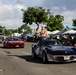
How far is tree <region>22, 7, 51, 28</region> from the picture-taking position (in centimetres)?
6781

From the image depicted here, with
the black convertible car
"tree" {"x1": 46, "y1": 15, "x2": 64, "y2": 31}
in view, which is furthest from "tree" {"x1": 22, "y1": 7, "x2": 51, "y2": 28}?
the black convertible car

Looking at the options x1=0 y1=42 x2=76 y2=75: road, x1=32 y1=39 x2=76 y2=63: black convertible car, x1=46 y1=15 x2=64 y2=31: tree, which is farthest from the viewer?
x1=46 y1=15 x2=64 y2=31: tree

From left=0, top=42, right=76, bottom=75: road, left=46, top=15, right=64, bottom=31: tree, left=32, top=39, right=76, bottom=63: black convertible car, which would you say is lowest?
left=0, top=42, right=76, bottom=75: road

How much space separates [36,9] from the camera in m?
68.6

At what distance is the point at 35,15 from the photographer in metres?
68.1

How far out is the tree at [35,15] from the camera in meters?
67.8

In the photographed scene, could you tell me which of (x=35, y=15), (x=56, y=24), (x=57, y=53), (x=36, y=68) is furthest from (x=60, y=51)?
(x=56, y=24)

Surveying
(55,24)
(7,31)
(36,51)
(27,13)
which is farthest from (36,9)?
(7,31)

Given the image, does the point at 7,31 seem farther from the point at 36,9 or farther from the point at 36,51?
the point at 36,51

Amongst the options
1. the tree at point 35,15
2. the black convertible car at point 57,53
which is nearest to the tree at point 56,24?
the tree at point 35,15

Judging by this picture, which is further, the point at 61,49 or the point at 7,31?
the point at 7,31

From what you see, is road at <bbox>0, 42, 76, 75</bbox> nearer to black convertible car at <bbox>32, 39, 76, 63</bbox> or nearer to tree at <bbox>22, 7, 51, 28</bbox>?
black convertible car at <bbox>32, 39, 76, 63</bbox>

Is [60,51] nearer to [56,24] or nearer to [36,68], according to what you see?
[36,68]

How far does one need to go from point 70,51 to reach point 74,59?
460mm
